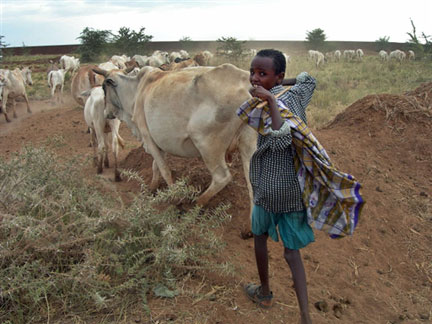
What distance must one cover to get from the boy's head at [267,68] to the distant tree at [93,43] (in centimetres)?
2926

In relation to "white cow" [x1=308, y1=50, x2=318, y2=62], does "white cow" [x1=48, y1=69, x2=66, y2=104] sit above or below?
below

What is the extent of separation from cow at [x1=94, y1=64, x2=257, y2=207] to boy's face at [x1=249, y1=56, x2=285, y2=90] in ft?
4.56

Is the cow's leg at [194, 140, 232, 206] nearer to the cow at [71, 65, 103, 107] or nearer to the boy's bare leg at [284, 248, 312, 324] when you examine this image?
the boy's bare leg at [284, 248, 312, 324]

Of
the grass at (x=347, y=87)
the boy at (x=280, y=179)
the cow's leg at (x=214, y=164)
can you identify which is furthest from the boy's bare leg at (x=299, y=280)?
the grass at (x=347, y=87)

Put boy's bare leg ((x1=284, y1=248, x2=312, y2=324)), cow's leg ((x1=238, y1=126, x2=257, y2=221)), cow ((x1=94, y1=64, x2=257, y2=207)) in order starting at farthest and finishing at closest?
cow's leg ((x1=238, y1=126, x2=257, y2=221)) < cow ((x1=94, y1=64, x2=257, y2=207)) < boy's bare leg ((x1=284, y1=248, x2=312, y2=324))

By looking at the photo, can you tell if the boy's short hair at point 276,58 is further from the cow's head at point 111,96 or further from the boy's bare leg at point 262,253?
the cow's head at point 111,96

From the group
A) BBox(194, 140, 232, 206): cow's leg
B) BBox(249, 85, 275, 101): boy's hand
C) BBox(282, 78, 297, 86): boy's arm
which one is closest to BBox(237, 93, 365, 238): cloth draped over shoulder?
BBox(249, 85, 275, 101): boy's hand

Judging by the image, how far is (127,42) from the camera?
28.7 metres

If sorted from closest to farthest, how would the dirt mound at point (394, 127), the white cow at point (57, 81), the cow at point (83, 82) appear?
the dirt mound at point (394, 127) → the cow at point (83, 82) → the white cow at point (57, 81)

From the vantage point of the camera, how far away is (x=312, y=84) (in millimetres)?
2711

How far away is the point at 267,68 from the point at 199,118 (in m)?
1.70

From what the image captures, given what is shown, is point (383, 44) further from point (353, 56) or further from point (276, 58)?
point (276, 58)

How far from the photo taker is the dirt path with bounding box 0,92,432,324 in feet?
9.77

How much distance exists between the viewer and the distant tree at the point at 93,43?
29344 mm
